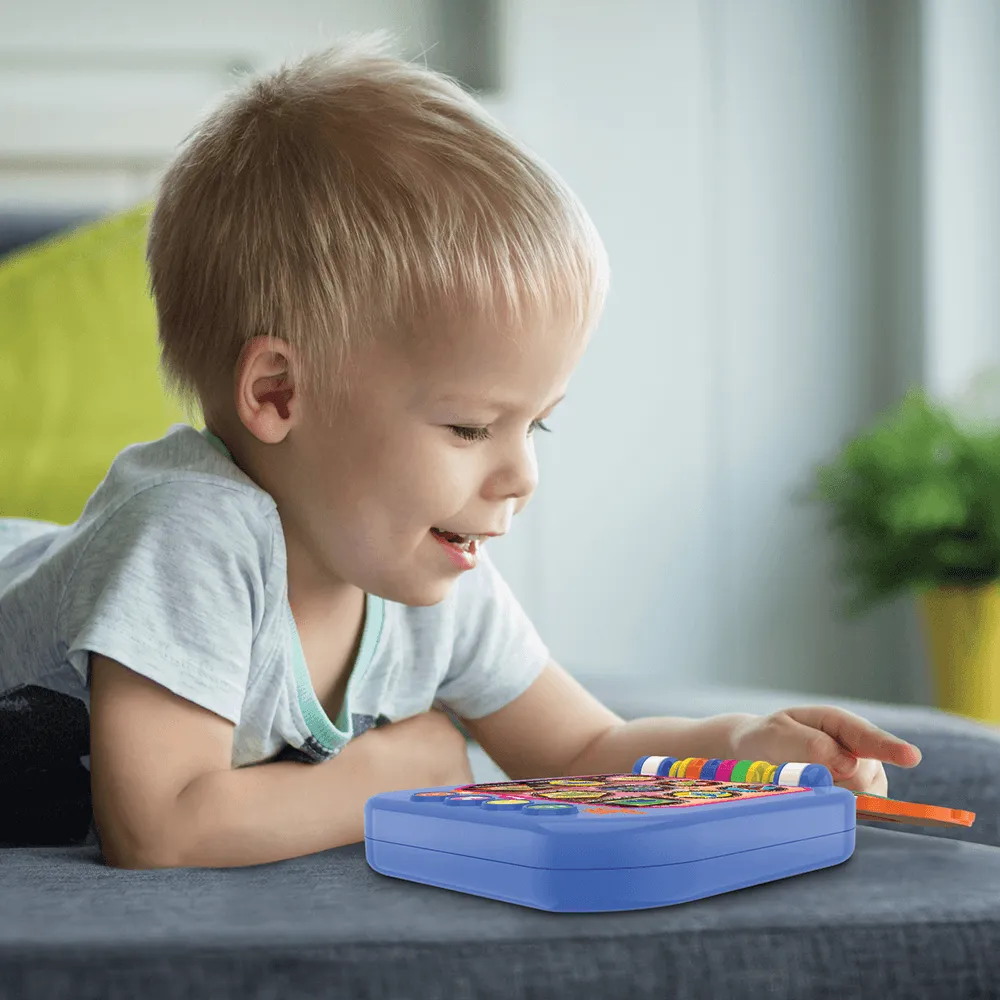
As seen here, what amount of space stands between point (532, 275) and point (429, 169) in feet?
0.27

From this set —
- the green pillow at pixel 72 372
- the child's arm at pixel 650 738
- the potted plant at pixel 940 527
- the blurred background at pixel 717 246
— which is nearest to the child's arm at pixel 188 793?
the child's arm at pixel 650 738

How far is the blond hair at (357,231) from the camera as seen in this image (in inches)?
28.4

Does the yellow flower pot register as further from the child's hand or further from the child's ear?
the child's ear

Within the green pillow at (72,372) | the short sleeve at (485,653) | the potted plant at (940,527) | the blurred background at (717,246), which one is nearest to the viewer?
the short sleeve at (485,653)

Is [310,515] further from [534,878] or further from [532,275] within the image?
[534,878]

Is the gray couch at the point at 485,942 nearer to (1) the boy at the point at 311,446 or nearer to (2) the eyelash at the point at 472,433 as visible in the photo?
(1) the boy at the point at 311,446

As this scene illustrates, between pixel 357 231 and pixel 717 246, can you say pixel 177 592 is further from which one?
pixel 717 246

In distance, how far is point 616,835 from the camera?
456mm

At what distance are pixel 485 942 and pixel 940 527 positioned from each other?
1.87m

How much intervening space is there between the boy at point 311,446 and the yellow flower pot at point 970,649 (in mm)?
1511

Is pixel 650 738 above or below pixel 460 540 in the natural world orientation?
below

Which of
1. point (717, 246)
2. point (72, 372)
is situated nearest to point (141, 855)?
point (72, 372)

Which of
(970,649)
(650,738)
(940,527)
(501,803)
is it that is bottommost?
(970,649)

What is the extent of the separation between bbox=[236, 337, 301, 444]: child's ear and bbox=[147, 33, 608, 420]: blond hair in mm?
10
